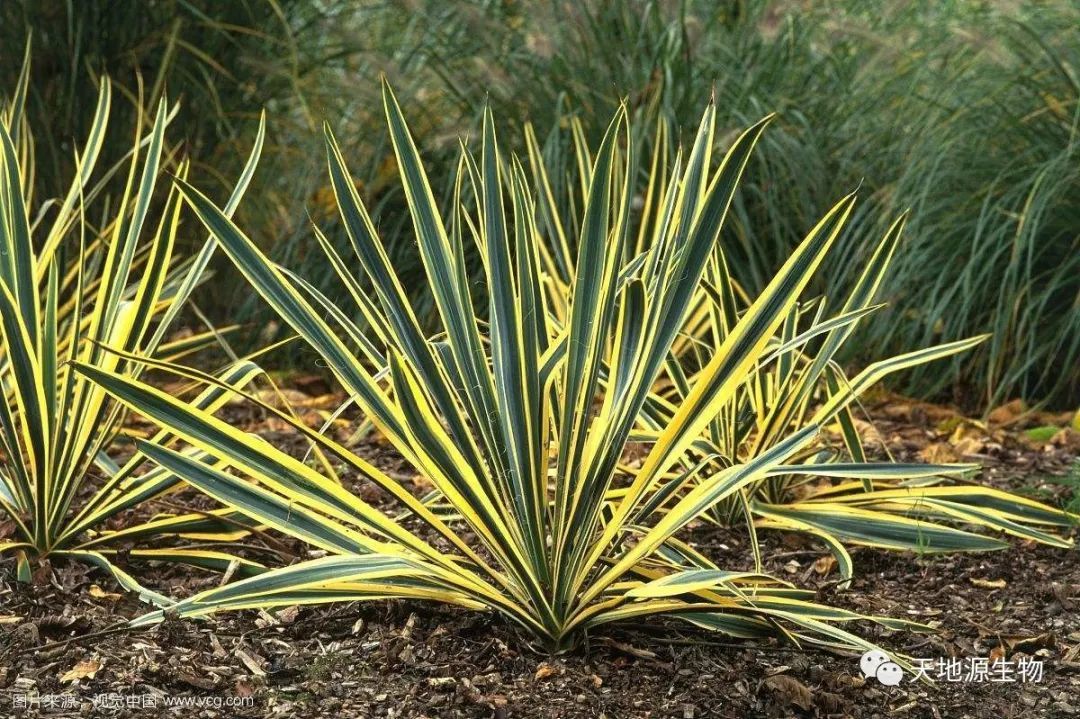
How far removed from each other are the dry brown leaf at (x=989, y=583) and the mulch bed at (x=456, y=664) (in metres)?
0.07

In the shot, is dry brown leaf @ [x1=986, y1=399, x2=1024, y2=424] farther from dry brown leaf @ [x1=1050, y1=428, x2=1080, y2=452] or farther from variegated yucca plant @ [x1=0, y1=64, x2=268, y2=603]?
variegated yucca plant @ [x1=0, y1=64, x2=268, y2=603]

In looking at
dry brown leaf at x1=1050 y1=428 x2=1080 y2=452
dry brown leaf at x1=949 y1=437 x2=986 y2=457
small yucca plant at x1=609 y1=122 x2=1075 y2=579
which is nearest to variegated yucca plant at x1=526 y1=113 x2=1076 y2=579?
small yucca plant at x1=609 y1=122 x2=1075 y2=579

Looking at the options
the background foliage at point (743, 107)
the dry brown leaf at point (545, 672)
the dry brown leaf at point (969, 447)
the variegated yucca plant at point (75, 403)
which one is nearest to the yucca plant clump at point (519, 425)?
the dry brown leaf at point (545, 672)

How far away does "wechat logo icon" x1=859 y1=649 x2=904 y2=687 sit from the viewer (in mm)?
1964

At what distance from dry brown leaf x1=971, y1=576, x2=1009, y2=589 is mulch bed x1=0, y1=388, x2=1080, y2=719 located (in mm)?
65

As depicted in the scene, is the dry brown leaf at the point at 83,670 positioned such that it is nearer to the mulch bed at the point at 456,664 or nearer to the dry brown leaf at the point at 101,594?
the mulch bed at the point at 456,664

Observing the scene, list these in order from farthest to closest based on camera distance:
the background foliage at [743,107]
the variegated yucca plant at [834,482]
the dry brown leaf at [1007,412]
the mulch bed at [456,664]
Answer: the background foliage at [743,107] → the dry brown leaf at [1007,412] → the variegated yucca plant at [834,482] → the mulch bed at [456,664]

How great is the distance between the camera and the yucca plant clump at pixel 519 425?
1.91 metres

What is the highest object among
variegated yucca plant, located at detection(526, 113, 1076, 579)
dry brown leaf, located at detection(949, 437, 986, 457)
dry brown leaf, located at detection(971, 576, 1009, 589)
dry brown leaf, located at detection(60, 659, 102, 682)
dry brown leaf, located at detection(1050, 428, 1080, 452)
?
dry brown leaf, located at detection(60, 659, 102, 682)

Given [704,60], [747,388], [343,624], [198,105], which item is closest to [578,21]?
[704,60]

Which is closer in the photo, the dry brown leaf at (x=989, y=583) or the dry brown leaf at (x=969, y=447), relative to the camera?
the dry brown leaf at (x=989, y=583)

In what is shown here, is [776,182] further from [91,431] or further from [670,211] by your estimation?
[91,431]

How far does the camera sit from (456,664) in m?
1.97

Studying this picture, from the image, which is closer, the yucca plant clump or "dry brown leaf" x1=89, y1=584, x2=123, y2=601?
the yucca plant clump
